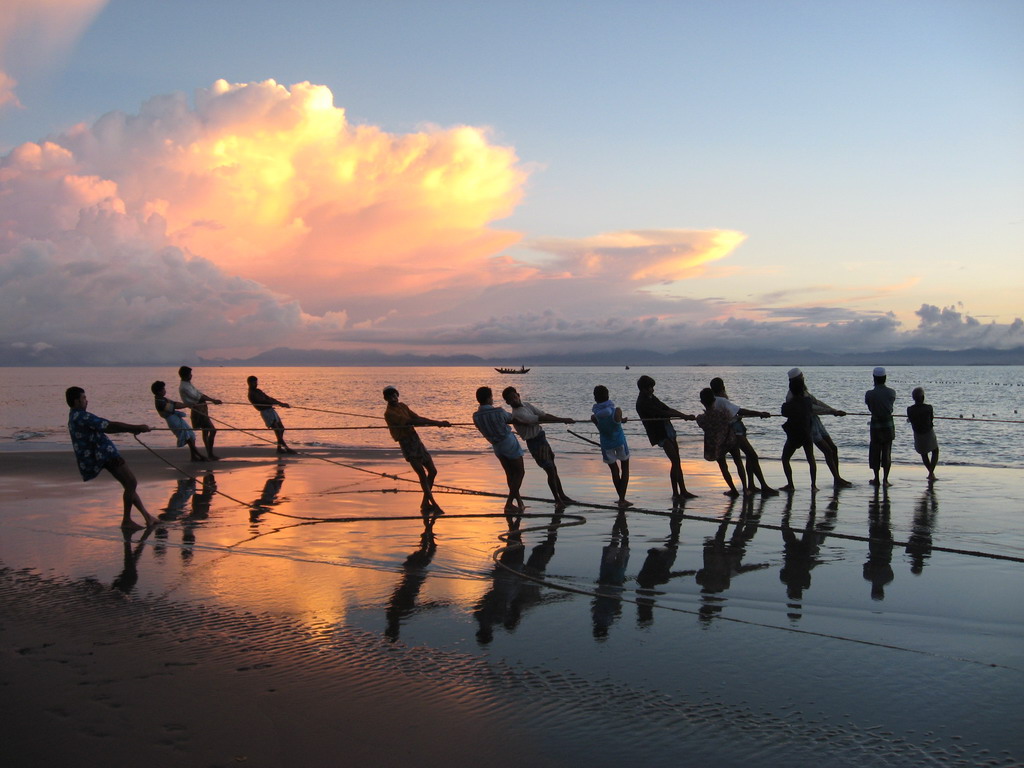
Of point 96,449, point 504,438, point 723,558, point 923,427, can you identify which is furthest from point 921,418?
point 96,449

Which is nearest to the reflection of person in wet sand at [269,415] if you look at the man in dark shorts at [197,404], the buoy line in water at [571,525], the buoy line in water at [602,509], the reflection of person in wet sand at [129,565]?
the man in dark shorts at [197,404]

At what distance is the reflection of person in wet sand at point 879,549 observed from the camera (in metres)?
7.20

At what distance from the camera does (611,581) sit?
733 cm

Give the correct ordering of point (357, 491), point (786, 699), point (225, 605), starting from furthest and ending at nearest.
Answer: point (357, 491) < point (225, 605) < point (786, 699)

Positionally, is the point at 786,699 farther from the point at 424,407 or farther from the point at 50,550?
the point at 424,407

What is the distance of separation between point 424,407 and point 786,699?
58025mm

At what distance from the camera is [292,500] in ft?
41.1

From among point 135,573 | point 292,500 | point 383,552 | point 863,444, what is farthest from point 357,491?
point 863,444

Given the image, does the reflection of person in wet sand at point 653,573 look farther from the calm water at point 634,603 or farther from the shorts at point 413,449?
the shorts at point 413,449

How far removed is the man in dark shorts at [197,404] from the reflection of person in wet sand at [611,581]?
987 centimetres

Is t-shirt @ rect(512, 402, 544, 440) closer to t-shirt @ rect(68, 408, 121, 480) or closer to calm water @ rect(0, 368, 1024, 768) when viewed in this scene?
calm water @ rect(0, 368, 1024, 768)

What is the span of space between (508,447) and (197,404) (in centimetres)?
858

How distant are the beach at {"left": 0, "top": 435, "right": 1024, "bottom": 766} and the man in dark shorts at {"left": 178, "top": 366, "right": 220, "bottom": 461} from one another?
581 centimetres

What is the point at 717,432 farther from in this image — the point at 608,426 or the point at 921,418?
the point at 921,418
